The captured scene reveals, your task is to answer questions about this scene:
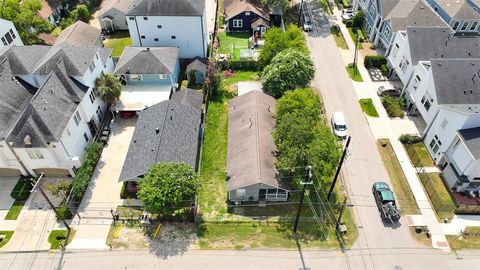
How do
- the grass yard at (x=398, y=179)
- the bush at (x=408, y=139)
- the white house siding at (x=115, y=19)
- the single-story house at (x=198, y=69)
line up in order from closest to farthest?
the grass yard at (x=398, y=179), the bush at (x=408, y=139), the single-story house at (x=198, y=69), the white house siding at (x=115, y=19)

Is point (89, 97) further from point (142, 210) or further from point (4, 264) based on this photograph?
point (4, 264)

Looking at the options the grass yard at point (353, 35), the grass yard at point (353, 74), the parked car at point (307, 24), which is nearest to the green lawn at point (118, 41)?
the parked car at point (307, 24)

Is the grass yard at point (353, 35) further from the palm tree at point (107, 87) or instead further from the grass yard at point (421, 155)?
the palm tree at point (107, 87)

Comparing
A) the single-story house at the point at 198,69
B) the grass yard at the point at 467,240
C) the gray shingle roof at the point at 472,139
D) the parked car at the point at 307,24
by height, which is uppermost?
the single-story house at the point at 198,69

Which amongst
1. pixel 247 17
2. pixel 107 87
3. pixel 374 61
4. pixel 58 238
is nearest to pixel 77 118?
pixel 107 87

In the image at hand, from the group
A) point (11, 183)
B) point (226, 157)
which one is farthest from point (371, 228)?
point (11, 183)

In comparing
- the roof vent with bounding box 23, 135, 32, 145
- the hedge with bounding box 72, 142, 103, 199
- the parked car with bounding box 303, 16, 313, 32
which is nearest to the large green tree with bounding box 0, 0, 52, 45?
the hedge with bounding box 72, 142, 103, 199

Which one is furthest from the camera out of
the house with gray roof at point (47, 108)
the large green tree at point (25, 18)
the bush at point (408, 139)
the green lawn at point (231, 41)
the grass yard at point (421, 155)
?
the green lawn at point (231, 41)
